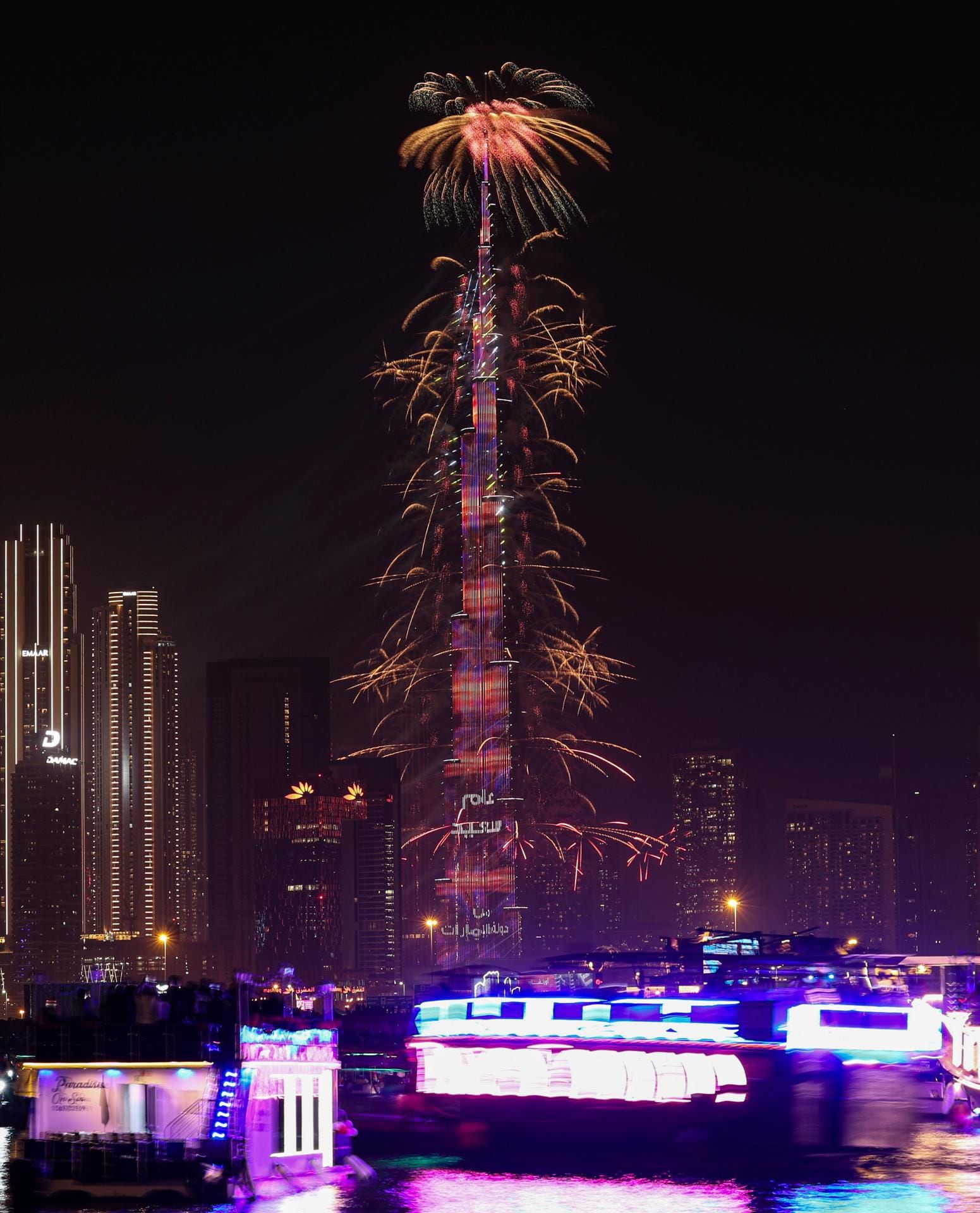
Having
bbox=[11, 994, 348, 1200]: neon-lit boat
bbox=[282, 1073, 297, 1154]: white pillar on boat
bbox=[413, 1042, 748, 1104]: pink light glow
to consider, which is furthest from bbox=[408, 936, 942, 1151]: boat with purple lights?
bbox=[11, 994, 348, 1200]: neon-lit boat

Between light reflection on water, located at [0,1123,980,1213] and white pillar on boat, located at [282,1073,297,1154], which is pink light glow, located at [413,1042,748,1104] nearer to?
light reflection on water, located at [0,1123,980,1213]

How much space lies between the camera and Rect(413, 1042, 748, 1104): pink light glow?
241 feet

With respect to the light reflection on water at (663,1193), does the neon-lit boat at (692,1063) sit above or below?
above

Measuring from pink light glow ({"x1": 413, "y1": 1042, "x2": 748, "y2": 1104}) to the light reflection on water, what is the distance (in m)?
5.19

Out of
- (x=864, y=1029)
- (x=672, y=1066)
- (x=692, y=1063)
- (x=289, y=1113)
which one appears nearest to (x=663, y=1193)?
(x=672, y=1066)

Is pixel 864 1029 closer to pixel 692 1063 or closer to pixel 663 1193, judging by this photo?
pixel 692 1063

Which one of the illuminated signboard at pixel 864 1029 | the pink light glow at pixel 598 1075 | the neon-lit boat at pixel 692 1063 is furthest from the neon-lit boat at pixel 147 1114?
the illuminated signboard at pixel 864 1029

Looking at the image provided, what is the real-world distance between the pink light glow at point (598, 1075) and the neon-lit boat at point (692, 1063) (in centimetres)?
5

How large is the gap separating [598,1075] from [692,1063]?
12.4 ft

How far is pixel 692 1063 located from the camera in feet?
241

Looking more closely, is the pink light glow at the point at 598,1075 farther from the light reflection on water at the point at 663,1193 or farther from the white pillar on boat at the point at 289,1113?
the white pillar on boat at the point at 289,1113

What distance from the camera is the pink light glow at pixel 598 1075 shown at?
241 feet

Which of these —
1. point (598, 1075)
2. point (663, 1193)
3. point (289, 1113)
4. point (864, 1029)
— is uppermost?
point (864, 1029)

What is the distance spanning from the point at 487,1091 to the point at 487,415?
92.5 feet
